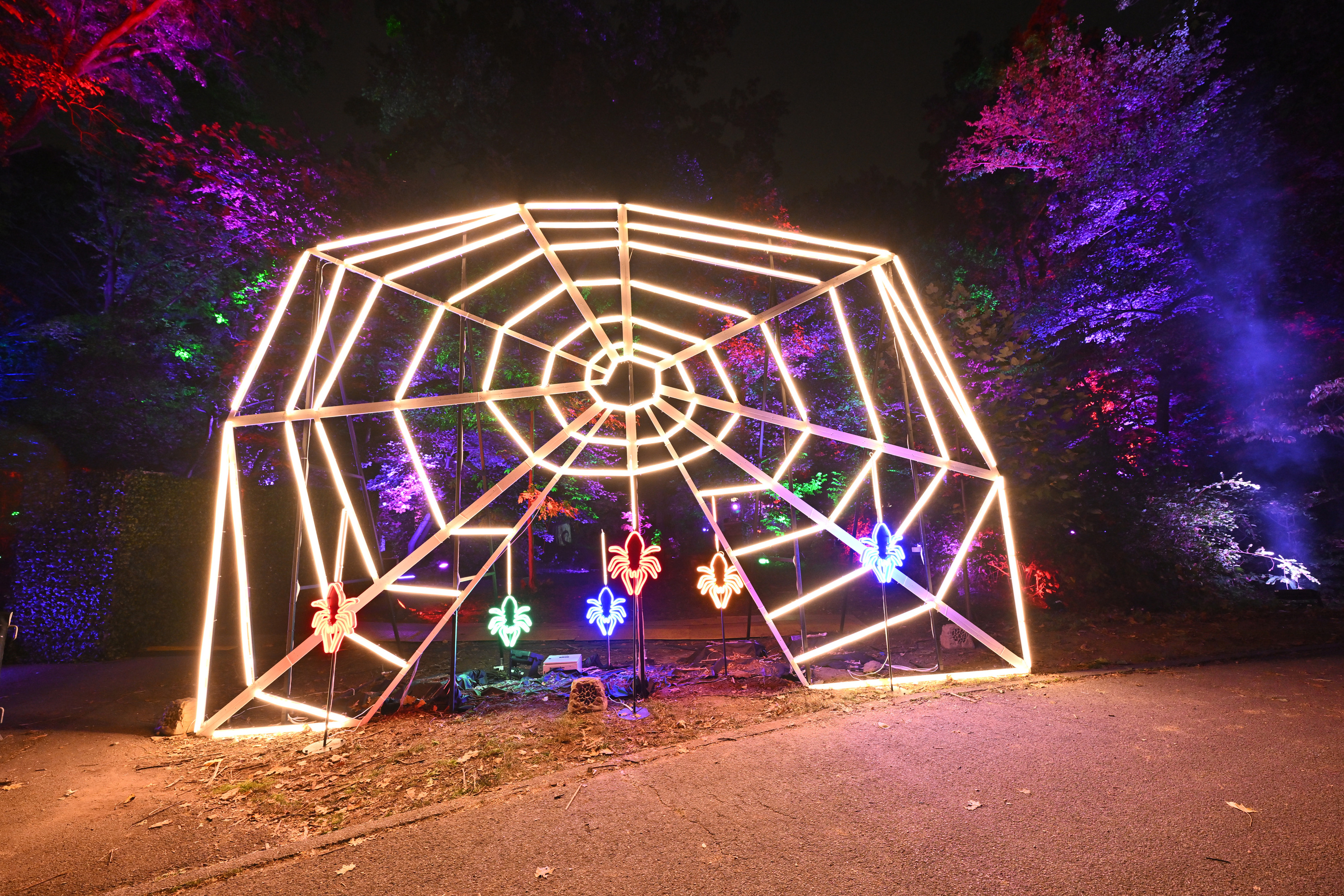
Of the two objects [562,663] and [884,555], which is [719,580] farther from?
[562,663]

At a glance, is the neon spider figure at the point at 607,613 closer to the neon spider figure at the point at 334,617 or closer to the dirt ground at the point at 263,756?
the dirt ground at the point at 263,756

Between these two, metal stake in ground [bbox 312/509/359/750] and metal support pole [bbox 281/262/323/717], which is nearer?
metal stake in ground [bbox 312/509/359/750]

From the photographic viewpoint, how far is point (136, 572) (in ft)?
31.8

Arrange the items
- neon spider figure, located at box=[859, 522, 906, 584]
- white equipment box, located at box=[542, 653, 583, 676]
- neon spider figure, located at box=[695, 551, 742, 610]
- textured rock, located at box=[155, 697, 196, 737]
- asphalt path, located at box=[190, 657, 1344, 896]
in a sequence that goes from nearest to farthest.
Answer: asphalt path, located at box=[190, 657, 1344, 896] → textured rock, located at box=[155, 697, 196, 737] → neon spider figure, located at box=[859, 522, 906, 584] → neon spider figure, located at box=[695, 551, 742, 610] → white equipment box, located at box=[542, 653, 583, 676]

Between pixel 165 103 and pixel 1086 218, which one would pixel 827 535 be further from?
pixel 165 103

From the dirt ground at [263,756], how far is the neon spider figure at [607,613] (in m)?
0.89

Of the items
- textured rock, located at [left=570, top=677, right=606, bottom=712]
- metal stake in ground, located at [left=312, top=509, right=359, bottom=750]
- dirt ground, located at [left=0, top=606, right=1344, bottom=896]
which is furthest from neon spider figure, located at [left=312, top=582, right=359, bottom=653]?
textured rock, located at [left=570, top=677, right=606, bottom=712]

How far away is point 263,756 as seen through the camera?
203 inches

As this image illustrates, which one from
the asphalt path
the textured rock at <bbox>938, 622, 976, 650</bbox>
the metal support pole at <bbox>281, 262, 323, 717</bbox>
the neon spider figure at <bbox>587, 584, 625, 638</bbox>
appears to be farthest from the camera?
the textured rock at <bbox>938, 622, 976, 650</bbox>

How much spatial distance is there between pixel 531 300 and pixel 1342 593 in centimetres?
1822

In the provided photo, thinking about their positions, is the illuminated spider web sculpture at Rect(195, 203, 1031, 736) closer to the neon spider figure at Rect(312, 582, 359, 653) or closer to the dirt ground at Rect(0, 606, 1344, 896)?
the neon spider figure at Rect(312, 582, 359, 653)

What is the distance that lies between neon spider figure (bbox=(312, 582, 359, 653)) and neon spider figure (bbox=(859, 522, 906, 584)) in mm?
5233

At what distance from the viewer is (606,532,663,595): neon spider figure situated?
20.5ft

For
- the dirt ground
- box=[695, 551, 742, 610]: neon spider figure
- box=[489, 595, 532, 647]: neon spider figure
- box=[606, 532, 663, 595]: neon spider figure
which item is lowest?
the dirt ground
